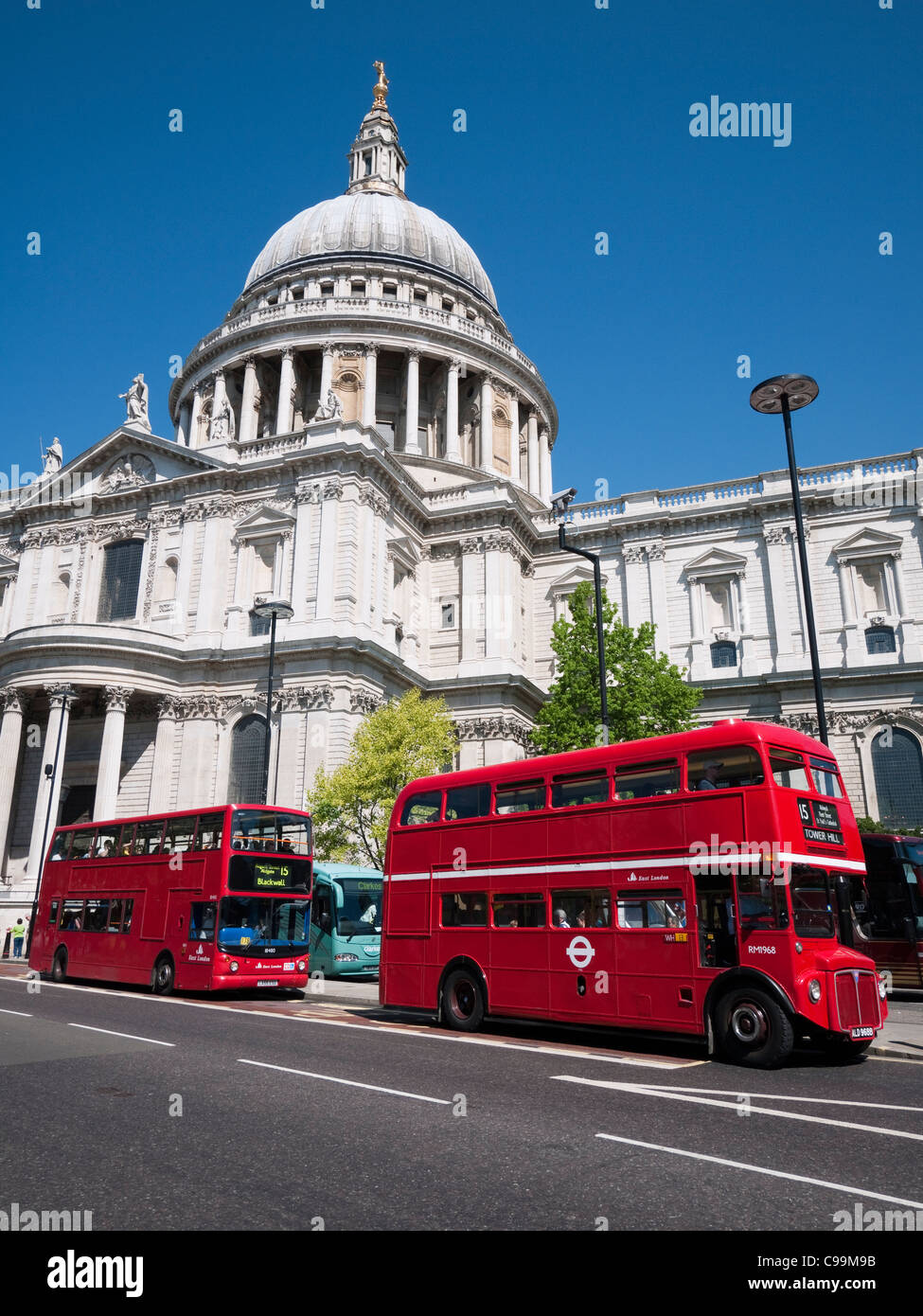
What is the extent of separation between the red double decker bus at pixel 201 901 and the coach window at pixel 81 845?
39 centimetres

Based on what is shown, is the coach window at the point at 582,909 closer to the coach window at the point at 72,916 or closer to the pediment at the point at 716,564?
the coach window at the point at 72,916

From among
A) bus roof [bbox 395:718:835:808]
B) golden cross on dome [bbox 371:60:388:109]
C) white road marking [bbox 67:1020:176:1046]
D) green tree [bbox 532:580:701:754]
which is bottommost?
white road marking [bbox 67:1020:176:1046]

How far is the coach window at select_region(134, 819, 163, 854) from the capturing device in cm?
2208

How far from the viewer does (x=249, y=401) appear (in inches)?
2281

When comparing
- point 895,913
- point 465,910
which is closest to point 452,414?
point 895,913

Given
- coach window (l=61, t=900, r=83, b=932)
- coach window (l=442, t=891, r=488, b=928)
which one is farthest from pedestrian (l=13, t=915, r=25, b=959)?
coach window (l=442, t=891, r=488, b=928)

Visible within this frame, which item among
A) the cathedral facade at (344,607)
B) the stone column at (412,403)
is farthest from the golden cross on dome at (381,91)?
the cathedral facade at (344,607)

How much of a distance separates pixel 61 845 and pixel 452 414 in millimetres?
39327

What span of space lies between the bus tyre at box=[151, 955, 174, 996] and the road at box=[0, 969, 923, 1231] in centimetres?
788

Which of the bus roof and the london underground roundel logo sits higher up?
the bus roof

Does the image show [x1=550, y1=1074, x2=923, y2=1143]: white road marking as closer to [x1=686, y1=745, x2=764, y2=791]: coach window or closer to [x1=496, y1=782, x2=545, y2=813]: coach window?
[x1=686, y1=745, x2=764, y2=791]: coach window

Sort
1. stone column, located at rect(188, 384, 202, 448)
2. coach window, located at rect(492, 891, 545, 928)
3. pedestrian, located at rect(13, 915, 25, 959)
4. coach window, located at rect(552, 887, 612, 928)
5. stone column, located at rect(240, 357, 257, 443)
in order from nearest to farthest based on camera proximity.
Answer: coach window, located at rect(552, 887, 612, 928)
coach window, located at rect(492, 891, 545, 928)
pedestrian, located at rect(13, 915, 25, 959)
stone column, located at rect(240, 357, 257, 443)
stone column, located at rect(188, 384, 202, 448)

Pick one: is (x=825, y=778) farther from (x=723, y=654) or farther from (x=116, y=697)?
(x=116, y=697)
